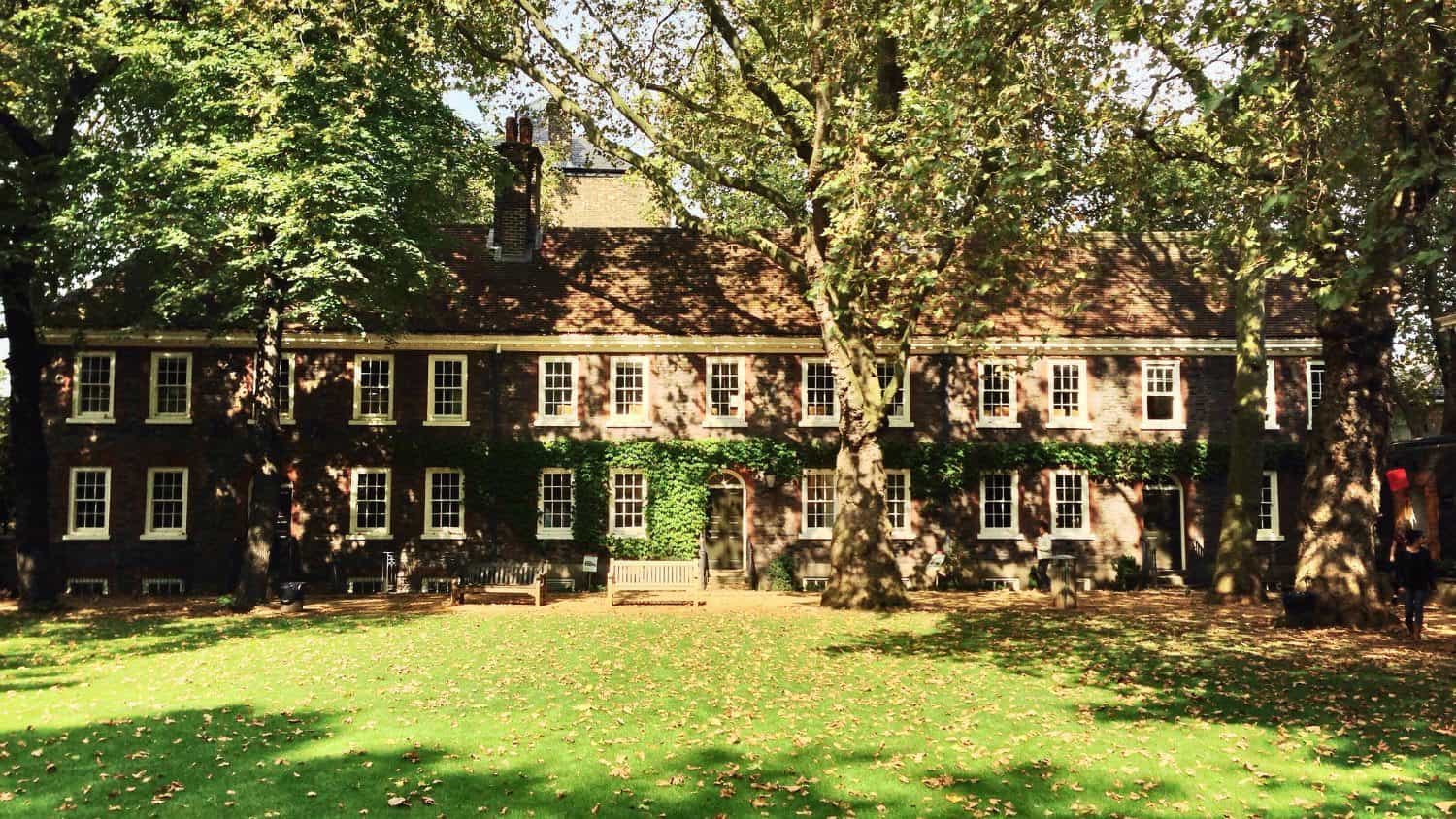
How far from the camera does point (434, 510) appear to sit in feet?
88.7

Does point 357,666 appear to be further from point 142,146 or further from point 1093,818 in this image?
point 142,146

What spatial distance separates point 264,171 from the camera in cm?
1969

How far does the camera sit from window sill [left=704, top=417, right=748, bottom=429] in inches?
1088

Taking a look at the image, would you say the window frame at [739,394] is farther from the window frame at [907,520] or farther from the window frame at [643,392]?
the window frame at [907,520]

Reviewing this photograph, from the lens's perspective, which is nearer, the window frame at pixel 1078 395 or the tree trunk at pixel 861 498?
the tree trunk at pixel 861 498

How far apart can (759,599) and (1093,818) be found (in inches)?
668

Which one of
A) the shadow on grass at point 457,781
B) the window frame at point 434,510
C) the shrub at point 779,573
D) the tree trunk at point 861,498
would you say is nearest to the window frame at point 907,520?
the shrub at point 779,573

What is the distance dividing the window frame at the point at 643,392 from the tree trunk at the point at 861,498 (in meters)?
7.90

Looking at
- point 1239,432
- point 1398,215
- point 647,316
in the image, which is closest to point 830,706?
point 1398,215

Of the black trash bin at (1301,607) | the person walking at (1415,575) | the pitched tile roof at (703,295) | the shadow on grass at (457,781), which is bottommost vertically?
the shadow on grass at (457,781)

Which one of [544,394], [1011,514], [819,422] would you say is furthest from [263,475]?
[1011,514]

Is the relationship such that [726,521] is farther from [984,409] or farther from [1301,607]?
[1301,607]

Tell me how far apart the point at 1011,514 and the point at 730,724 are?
19625 mm

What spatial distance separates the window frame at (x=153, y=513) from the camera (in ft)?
86.2
